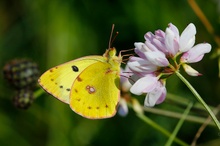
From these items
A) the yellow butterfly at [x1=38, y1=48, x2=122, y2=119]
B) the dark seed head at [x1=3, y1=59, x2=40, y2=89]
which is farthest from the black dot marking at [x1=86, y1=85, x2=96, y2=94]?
the dark seed head at [x1=3, y1=59, x2=40, y2=89]

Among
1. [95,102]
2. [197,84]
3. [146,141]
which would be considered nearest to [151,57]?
[95,102]

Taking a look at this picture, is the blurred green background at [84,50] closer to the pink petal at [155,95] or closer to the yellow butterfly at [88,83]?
the yellow butterfly at [88,83]

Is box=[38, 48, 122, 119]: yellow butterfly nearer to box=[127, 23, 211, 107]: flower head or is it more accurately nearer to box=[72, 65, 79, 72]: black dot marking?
box=[72, 65, 79, 72]: black dot marking

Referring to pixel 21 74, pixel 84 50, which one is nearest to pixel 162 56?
pixel 21 74

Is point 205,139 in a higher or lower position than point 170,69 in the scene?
lower

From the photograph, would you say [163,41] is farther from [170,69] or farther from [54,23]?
[54,23]

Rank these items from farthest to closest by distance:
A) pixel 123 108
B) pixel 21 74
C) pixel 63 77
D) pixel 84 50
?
pixel 84 50, pixel 21 74, pixel 123 108, pixel 63 77

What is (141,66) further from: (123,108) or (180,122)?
(123,108)

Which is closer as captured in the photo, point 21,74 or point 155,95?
point 155,95
